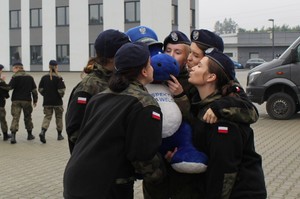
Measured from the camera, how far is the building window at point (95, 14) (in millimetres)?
45125

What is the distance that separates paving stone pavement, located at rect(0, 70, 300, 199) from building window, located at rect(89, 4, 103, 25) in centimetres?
3374

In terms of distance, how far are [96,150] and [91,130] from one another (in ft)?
0.41

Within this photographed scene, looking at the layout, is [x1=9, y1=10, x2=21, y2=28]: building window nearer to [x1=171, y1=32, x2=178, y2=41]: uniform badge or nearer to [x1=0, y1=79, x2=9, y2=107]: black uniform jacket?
[x1=0, y1=79, x2=9, y2=107]: black uniform jacket

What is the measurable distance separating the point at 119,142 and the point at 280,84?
12.0m

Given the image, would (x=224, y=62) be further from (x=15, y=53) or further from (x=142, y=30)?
(x=15, y=53)

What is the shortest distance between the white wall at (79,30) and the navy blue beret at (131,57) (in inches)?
1725

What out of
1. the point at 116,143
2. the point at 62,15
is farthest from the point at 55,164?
the point at 62,15

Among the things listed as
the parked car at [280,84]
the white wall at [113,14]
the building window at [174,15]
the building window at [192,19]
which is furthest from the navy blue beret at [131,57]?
the building window at [192,19]

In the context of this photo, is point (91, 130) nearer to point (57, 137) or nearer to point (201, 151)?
point (201, 151)

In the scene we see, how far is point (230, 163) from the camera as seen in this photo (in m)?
2.49

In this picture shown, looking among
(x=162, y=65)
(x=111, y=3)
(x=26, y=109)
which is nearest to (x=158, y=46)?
(x=162, y=65)

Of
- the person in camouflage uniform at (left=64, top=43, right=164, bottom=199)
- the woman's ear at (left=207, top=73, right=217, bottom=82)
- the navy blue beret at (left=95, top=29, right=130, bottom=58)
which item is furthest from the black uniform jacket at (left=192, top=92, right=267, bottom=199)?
the navy blue beret at (left=95, top=29, right=130, bottom=58)

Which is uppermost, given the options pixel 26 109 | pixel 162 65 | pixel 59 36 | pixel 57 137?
pixel 59 36

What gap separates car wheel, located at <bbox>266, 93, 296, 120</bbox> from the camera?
44.9 feet
